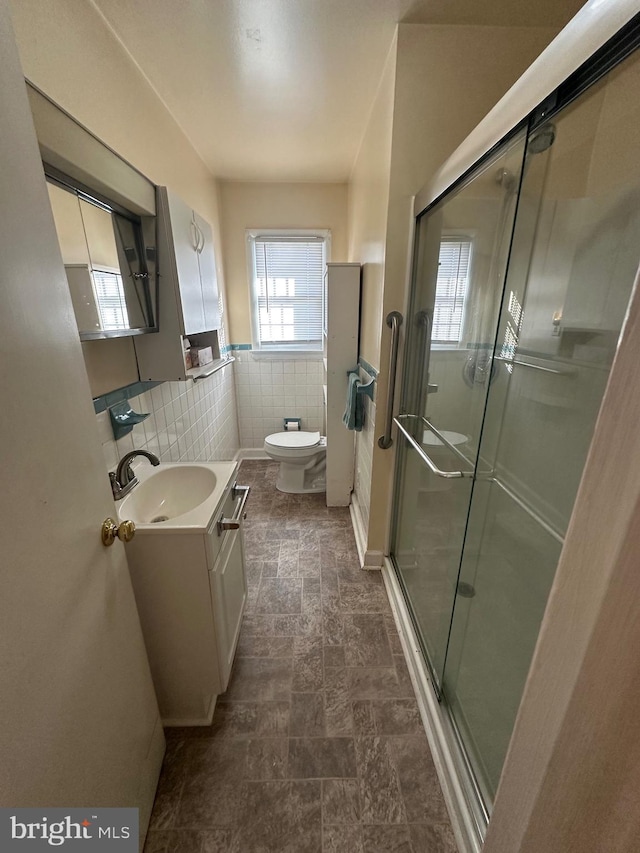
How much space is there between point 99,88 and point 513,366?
1748 millimetres

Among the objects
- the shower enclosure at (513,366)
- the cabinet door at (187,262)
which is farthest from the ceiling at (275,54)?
the shower enclosure at (513,366)

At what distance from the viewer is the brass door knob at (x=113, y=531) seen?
2.53 feet

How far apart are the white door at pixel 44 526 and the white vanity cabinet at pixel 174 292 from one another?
2.48 feet

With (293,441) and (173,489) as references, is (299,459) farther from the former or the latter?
(173,489)

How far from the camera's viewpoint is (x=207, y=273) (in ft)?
5.79

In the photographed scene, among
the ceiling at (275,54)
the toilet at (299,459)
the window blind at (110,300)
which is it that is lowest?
the toilet at (299,459)

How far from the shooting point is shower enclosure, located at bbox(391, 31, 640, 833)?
66cm

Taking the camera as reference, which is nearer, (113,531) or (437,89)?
(113,531)

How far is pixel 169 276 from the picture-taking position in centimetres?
Result: 135

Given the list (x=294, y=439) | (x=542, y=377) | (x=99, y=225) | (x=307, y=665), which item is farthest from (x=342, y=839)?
(x=294, y=439)

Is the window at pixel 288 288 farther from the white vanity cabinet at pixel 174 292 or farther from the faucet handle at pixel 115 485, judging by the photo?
the faucet handle at pixel 115 485

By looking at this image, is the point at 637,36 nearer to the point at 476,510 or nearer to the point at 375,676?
the point at 476,510

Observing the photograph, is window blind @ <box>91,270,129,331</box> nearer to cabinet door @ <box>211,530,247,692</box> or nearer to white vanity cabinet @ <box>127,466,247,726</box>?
white vanity cabinet @ <box>127,466,247,726</box>

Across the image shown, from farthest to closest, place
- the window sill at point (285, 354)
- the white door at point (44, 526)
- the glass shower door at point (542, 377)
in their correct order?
the window sill at point (285, 354) < the glass shower door at point (542, 377) < the white door at point (44, 526)
